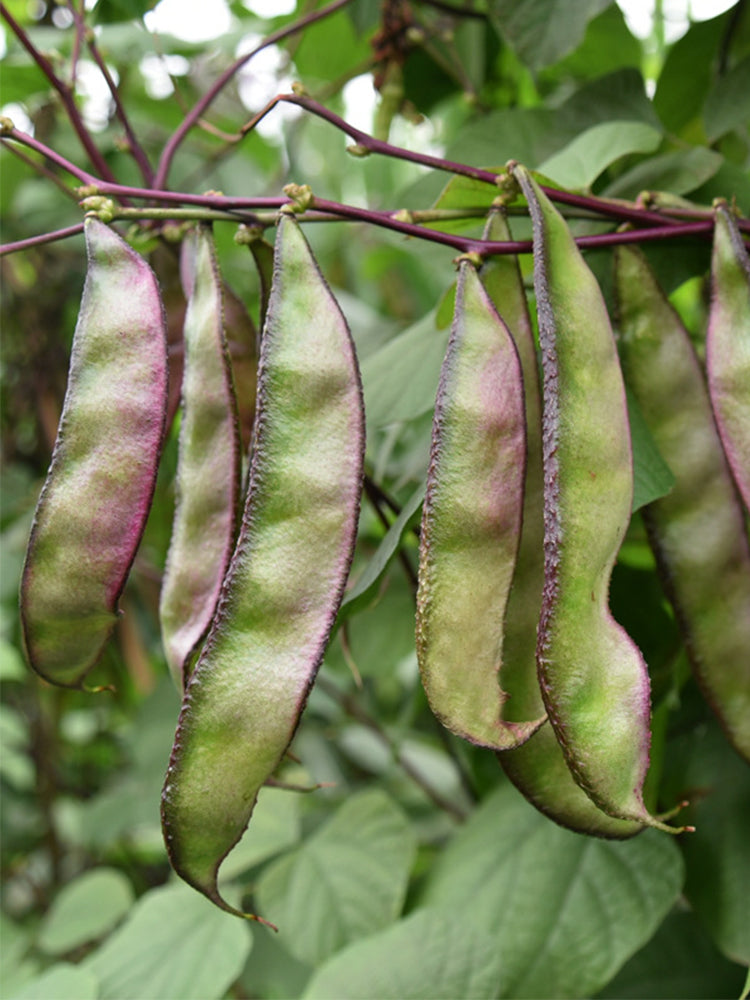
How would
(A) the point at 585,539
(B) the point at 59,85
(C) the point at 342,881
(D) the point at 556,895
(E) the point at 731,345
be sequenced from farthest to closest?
1. (C) the point at 342,881
2. (D) the point at 556,895
3. (B) the point at 59,85
4. (E) the point at 731,345
5. (A) the point at 585,539

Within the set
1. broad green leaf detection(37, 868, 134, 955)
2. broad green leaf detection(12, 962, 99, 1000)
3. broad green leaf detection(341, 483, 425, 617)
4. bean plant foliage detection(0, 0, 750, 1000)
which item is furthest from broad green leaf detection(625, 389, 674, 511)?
broad green leaf detection(37, 868, 134, 955)

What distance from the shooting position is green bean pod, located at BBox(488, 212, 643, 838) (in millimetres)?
562

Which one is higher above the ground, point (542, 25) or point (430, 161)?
point (542, 25)

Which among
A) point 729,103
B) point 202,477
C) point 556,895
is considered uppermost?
point 729,103

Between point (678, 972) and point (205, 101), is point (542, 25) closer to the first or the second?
point (205, 101)

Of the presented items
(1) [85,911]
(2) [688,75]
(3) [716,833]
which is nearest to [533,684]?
(3) [716,833]

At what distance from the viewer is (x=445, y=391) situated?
555 millimetres

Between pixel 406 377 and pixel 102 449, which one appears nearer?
pixel 102 449

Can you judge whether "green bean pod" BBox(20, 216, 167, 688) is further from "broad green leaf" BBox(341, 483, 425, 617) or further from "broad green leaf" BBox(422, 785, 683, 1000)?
"broad green leaf" BBox(422, 785, 683, 1000)

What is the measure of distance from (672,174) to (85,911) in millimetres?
1193

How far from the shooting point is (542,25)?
0.89 metres

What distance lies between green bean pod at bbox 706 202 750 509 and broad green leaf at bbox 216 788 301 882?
26.1 inches

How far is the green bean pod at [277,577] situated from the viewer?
0.52 m

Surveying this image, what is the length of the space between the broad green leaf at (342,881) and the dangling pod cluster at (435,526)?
42cm
